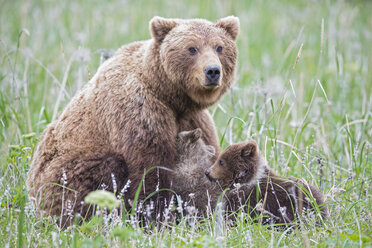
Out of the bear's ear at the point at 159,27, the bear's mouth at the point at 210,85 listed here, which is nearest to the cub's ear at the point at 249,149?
the bear's mouth at the point at 210,85

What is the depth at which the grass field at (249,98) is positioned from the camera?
164 inches

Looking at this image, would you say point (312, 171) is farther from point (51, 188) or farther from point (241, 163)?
point (51, 188)

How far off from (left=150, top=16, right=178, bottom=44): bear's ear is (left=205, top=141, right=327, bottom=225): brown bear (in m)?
1.46

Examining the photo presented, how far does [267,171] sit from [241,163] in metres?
0.29

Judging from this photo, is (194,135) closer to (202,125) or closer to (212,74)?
(202,125)

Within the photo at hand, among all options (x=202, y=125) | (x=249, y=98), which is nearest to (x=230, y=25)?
(x=202, y=125)

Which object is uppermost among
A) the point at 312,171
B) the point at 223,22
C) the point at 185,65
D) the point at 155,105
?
the point at 223,22

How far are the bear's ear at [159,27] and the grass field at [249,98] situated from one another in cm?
129

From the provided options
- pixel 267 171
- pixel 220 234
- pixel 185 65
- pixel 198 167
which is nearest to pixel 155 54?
pixel 185 65

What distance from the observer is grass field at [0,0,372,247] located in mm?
4156

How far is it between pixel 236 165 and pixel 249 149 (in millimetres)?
228

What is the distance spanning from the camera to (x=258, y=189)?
4.76m

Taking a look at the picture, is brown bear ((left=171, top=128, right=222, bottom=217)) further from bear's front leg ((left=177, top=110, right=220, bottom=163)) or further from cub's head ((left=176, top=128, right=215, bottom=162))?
bear's front leg ((left=177, top=110, right=220, bottom=163))

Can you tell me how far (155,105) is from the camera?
16.6ft
